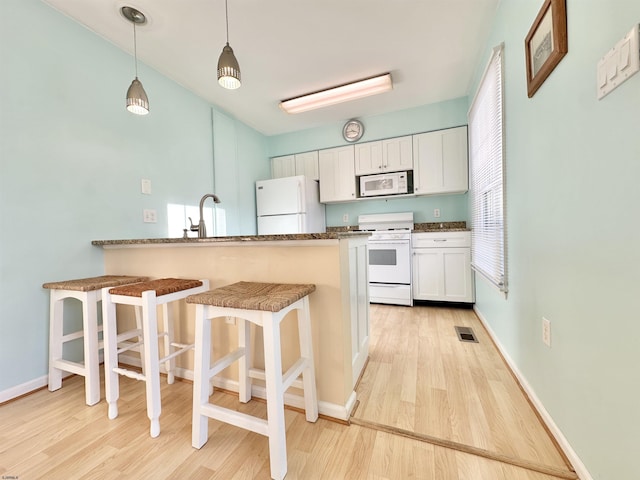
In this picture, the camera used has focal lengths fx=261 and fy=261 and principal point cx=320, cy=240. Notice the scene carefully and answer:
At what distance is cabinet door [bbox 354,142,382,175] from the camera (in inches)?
138

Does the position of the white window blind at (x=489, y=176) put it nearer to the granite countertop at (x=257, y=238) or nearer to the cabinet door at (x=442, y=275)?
the cabinet door at (x=442, y=275)

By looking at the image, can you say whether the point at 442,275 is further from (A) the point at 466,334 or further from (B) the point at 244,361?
(B) the point at 244,361

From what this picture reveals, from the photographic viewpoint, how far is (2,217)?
1.47m

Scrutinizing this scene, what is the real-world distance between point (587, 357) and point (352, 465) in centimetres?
92

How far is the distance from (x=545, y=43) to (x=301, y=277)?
150 cm

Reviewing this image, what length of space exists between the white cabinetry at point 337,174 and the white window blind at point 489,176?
1487 millimetres

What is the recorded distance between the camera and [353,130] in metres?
3.61

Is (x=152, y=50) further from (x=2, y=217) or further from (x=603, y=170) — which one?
(x=603, y=170)

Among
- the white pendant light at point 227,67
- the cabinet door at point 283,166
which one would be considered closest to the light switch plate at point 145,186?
the white pendant light at point 227,67

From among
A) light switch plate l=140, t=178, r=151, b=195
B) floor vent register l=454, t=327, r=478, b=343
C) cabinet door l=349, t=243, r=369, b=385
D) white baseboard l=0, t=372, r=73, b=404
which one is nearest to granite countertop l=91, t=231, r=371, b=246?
cabinet door l=349, t=243, r=369, b=385

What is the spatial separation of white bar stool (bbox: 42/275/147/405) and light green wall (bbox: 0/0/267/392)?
0.14 m

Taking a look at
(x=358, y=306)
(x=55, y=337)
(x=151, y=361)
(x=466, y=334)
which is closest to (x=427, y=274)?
(x=466, y=334)

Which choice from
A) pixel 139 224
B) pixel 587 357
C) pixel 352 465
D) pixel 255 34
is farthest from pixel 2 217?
pixel 587 357

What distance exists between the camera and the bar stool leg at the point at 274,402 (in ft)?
3.09
